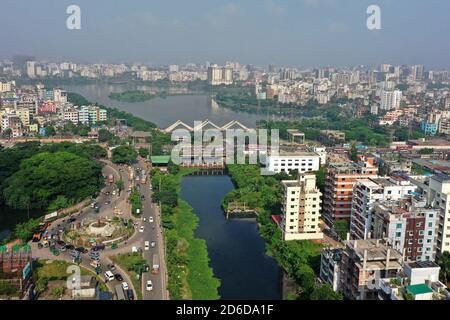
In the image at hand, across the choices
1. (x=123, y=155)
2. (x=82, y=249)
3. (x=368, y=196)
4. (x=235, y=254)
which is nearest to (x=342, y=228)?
(x=368, y=196)

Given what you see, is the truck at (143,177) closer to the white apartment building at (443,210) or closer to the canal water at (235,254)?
the canal water at (235,254)

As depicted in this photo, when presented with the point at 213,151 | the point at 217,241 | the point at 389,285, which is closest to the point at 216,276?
the point at 217,241

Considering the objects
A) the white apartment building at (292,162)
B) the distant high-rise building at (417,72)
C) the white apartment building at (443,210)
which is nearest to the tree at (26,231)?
the white apartment building at (443,210)

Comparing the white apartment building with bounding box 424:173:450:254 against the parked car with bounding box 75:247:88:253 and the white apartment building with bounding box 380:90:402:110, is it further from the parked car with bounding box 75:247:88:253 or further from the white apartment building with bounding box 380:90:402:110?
the white apartment building with bounding box 380:90:402:110

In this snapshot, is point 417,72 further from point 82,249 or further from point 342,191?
point 82,249

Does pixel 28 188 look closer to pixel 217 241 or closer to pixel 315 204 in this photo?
pixel 217 241
